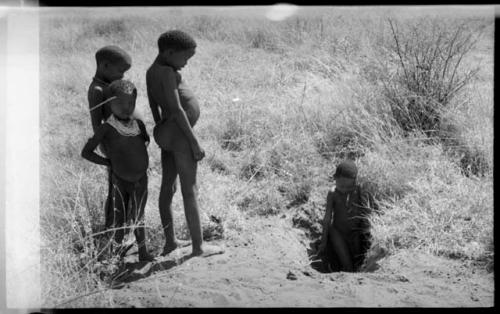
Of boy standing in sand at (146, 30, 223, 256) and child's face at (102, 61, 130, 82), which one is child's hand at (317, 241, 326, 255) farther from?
child's face at (102, 61, 130, 82)

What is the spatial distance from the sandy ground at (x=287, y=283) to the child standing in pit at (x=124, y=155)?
0.32 m

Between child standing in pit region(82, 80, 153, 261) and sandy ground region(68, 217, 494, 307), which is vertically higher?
child standing in pit region(82, 80, 153, 261)

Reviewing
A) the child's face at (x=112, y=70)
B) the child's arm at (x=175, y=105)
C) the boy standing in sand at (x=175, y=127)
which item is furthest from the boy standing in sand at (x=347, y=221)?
the child's face at (x=112, y=70)

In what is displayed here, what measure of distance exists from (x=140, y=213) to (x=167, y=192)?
0.21 metres

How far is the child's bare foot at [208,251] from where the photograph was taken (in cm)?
393

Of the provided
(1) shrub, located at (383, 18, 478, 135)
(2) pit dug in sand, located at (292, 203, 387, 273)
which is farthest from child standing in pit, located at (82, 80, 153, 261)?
(1) shrub, located at (383, 18, 478, 135)

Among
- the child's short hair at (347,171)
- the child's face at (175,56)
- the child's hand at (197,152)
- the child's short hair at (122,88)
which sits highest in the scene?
the child's face at (175,56)

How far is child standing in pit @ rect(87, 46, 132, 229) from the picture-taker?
150 inches

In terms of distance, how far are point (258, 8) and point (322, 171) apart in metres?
1.48

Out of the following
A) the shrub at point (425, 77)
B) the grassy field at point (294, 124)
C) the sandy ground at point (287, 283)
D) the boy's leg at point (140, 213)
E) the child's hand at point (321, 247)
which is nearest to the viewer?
the sandy ground at point (287, 283)

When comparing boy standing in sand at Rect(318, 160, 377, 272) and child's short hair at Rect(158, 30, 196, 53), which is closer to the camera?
child's short hair at Rect(158, 30, 196, 53)

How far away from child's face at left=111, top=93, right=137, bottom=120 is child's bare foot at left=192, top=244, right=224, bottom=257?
955mm

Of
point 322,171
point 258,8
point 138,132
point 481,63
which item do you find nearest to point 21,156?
point 138,132

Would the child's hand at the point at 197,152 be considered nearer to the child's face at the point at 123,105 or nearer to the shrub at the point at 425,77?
the child's face at the point at 123,105
